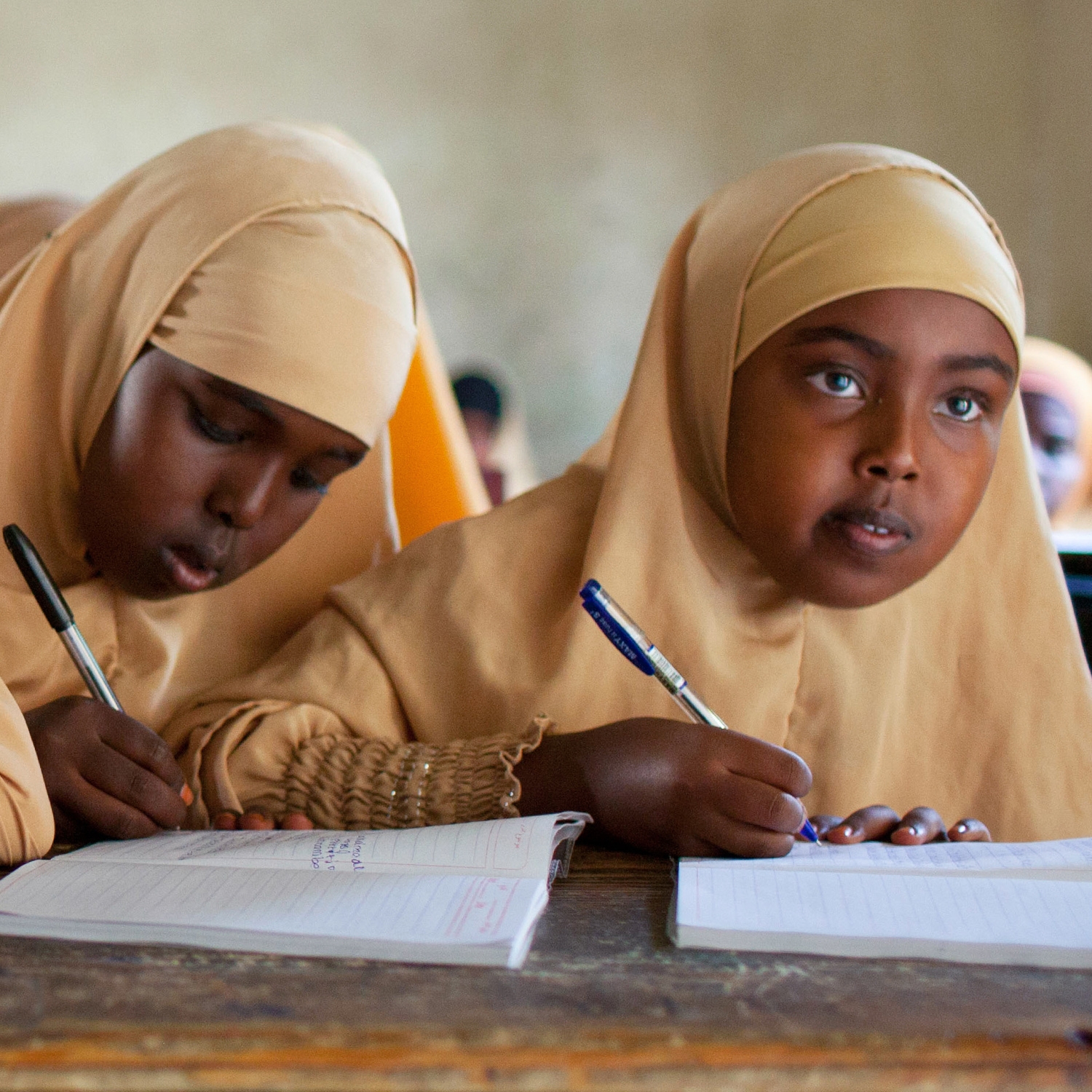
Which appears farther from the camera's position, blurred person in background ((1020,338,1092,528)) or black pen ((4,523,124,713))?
blurred person in background ((1020,338,1092,528))

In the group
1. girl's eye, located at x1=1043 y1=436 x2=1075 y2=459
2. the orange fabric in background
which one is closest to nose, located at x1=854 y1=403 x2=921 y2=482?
the orange fabric in background

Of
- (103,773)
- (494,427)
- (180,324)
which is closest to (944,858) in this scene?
(103,773)

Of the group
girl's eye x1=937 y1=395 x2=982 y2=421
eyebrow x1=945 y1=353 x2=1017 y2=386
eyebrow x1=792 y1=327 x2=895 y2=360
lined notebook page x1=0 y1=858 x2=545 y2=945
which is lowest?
lined notebook page x1=0 y1=858 x2=545 y2=945

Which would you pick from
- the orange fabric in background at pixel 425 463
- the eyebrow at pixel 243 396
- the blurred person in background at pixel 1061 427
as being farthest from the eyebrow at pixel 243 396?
the blurred person in background at pixel 1061 427

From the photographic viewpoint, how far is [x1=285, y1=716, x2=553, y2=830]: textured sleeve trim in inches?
41.7

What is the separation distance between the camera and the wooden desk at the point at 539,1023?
1.81 ft

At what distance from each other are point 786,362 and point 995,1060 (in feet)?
2.64

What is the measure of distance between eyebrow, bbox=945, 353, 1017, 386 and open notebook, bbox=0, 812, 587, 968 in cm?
60

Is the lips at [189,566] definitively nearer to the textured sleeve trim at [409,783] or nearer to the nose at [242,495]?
the nose at [242,495]

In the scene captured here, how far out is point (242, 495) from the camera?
4.08 feet

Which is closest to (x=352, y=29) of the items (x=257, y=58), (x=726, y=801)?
(x=257, y=58)

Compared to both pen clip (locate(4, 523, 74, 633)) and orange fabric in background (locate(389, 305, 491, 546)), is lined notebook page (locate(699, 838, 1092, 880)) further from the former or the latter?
orange fabric in background (locate(389, 305, 491, 546))

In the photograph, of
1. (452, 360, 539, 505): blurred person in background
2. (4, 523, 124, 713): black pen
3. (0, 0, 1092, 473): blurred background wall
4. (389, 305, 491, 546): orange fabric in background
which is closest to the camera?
(4, 523, 124, 713): black pen

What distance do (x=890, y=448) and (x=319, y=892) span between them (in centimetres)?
69
